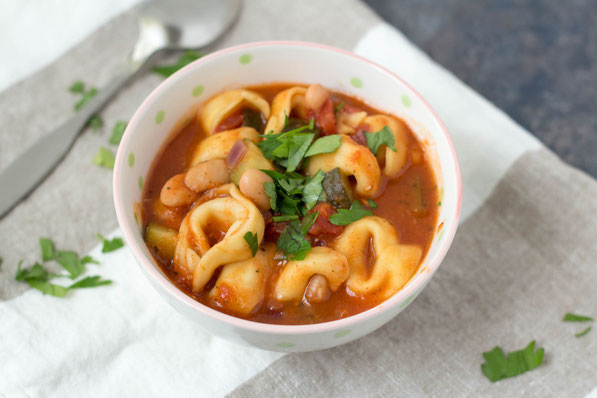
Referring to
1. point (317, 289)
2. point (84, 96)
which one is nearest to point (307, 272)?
point (317, 289)

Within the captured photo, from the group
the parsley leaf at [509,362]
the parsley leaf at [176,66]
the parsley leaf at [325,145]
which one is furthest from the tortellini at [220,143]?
the parsley leaf at [509,362]

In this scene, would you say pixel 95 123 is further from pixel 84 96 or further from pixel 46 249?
pixel 46 249

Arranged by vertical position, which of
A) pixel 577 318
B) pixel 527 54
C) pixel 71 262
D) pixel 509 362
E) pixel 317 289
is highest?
pixel 317 289

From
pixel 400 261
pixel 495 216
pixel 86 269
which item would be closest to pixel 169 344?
pixel 86 269

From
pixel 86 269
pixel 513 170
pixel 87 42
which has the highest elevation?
pixel 87 42

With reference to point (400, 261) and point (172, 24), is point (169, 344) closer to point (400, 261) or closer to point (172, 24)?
point (400, 261)

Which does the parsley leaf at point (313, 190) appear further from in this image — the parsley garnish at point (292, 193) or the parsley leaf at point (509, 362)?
the parsley leaf at point (509, 362)
